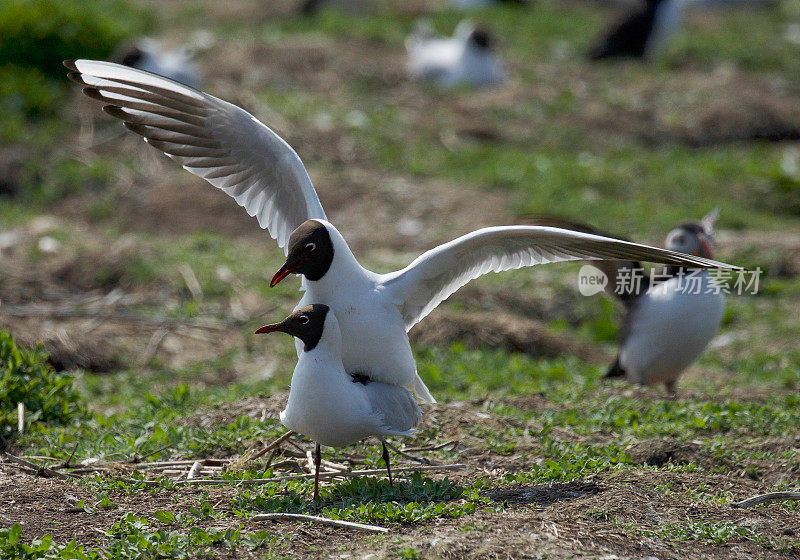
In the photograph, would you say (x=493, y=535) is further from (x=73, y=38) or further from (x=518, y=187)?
(x=73, y=38)

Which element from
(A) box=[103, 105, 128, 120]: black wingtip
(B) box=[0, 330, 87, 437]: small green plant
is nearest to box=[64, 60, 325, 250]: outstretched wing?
(A) box=[103, 105, 128, 120]: black wingtip

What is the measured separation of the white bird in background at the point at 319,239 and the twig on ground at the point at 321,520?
96cm

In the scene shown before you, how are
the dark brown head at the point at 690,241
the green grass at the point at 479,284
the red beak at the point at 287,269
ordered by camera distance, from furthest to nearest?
1. the dark brown head at the point at 690,241
2. the red beak at the point at 287,269
3. the green grass at the point at 479,284

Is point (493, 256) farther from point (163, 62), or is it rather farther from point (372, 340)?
point (163, 62)

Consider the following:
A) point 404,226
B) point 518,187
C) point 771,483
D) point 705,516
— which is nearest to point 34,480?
point 705,516

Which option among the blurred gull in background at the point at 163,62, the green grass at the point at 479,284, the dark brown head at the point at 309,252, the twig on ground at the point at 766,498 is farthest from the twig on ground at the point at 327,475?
the blurred gull in background at the point at 163,62

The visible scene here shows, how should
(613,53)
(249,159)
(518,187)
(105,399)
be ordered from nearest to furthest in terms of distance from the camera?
(249,159) → (105,399) → (518,187) → (613,53)

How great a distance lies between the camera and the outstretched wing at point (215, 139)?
5438 mm

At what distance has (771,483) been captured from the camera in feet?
16.8

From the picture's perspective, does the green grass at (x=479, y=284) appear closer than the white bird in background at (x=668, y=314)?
Yes

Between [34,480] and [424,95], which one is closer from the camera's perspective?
[34,480]

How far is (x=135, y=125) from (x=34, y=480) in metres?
2.00

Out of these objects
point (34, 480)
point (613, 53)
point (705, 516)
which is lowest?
point (34, 480)

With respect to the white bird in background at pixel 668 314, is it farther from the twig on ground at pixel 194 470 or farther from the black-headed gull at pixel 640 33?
the black-headed gull at pixel 640 33
